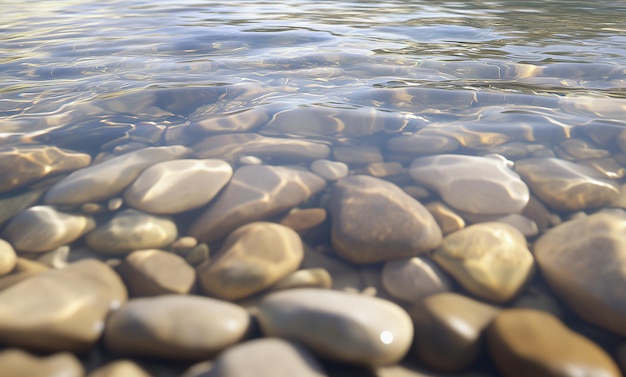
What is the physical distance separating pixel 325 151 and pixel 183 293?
111 centimetres

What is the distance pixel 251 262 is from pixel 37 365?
26.3 inches

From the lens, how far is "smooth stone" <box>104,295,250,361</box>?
51.5 inches

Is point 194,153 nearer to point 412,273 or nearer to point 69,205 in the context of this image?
point 69,205

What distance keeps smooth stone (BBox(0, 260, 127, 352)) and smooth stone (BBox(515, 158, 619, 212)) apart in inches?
66.7

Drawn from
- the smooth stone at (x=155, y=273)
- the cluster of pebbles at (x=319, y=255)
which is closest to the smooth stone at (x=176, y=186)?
the cluster of pebbles at (x=319, y=255)

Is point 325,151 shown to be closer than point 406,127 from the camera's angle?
Yes

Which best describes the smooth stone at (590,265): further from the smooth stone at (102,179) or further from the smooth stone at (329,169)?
the smooth stone at (102,179)

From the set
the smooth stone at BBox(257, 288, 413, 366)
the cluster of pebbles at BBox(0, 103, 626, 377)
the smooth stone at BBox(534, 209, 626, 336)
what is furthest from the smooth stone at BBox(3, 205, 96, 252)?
the smooth stone at BBox(534, 209, 626, 336)

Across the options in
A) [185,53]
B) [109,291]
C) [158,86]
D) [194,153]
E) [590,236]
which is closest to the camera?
[109,291]

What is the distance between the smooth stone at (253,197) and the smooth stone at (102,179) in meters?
0.43

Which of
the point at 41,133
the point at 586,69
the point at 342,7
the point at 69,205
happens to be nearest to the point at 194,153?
the point at 69,205

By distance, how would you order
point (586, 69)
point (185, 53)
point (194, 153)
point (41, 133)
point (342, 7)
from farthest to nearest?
point (342, 7) < point (185, 53) < point (586, 69) < point (41, 133) < point (194, 153)

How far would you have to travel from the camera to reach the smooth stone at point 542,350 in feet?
4.04

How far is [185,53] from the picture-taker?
451 cm
